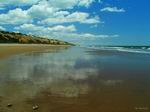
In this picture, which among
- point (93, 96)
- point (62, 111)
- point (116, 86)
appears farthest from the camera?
point (116, 86)

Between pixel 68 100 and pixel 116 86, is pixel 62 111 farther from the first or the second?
pixel 116 86

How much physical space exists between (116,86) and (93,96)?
6.92 feet

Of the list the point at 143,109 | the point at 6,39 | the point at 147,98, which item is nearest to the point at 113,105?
the point at 143,109

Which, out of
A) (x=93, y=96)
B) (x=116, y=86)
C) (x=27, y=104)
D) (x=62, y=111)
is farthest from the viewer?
(x=116, y=86)

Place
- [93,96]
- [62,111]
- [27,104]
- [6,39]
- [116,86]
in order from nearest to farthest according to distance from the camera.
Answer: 1. [62,111]
2. [27,104]
3. [93,96]
4. [116,86]
5. [6,39]

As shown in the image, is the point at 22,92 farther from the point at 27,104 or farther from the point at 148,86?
the point at 148,86

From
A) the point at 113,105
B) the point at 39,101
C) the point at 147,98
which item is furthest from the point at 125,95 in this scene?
the point at 39,101

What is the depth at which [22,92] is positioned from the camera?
9688mm

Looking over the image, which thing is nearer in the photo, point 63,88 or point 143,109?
point 143,109

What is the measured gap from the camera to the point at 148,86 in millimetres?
11180

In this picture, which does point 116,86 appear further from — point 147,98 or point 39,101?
point 39,101

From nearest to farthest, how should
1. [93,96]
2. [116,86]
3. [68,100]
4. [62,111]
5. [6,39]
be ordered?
[62,111], [68,100], [93,96], [116,86], [6,39]

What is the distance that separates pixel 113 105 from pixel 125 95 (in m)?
1.46

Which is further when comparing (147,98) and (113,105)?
(147,98)
